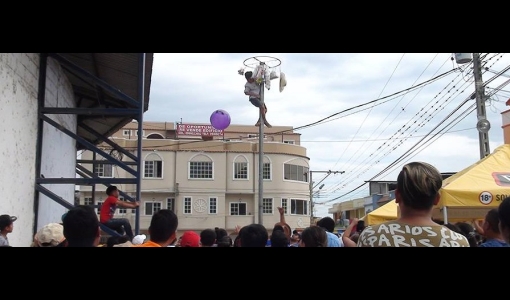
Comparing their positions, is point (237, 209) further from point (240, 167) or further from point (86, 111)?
point (86, 111)

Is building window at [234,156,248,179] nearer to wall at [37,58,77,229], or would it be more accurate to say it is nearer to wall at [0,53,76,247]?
wall at [37,58,77,229]

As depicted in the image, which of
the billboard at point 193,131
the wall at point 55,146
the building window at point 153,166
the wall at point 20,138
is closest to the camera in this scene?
the wall at point 20,138

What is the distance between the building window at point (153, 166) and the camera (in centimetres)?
3931

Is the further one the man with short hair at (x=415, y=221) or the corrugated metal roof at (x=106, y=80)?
the corrugated metal roof at (x=106, y=80)

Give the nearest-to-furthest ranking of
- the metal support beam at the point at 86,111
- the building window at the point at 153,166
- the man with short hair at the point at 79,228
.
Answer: the man with short hair at the point at 79,228 → the metal support beam at the point at 86,111 → the building window at the point at 153,166

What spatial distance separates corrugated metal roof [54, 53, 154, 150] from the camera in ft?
31.9

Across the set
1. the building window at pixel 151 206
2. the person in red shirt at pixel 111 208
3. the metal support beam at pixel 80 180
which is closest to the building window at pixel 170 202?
the building window at pixel 151 206

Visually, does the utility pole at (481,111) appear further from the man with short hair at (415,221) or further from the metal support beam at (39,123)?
the man with short hair at (415,221)

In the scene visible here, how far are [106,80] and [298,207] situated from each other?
31.7 metres

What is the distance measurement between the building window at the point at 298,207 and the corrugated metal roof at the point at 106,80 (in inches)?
1079

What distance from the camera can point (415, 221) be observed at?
210 centimetres

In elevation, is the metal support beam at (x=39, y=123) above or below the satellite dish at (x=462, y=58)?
below
